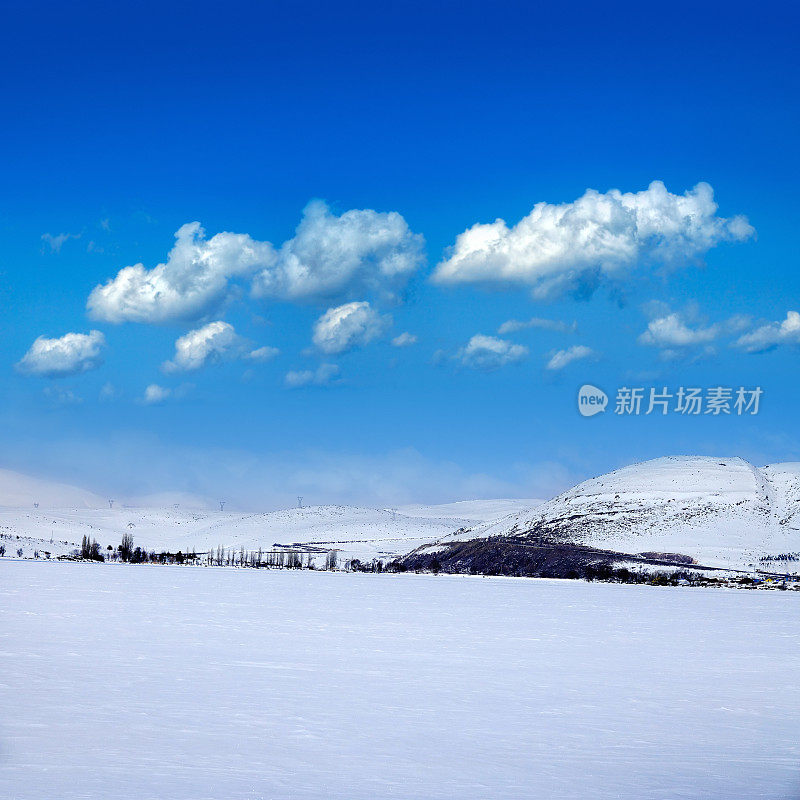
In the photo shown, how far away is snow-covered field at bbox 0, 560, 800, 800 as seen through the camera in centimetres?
1859

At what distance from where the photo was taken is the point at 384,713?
26.5m

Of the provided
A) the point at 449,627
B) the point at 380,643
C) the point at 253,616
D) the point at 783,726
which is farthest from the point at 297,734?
the point at 253,616

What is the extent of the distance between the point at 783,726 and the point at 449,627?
1348 inches

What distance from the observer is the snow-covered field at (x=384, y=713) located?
18.6m

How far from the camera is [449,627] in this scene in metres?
59.1

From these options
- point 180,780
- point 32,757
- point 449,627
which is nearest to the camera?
point 180,780

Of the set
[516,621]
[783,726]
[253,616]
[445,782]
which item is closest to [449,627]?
[516,621]

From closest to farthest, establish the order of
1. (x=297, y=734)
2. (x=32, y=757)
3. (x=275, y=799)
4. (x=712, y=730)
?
1. (x=275, y=799)
2. (x=32, y=757)
3. (x=297, y=734)
4. (x=712, y=730)

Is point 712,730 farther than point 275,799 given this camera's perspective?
Yes

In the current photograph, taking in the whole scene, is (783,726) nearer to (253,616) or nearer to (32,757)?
(32,757)

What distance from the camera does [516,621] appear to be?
66688mm

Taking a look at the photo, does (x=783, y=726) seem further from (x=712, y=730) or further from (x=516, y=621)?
(x=516, y=621)

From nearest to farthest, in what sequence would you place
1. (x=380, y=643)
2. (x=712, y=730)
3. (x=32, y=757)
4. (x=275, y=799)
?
(x=275, y=799), (x=32, y=757), (x=712, y=730), (x=380, y=643)

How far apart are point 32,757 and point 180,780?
3602 mm
